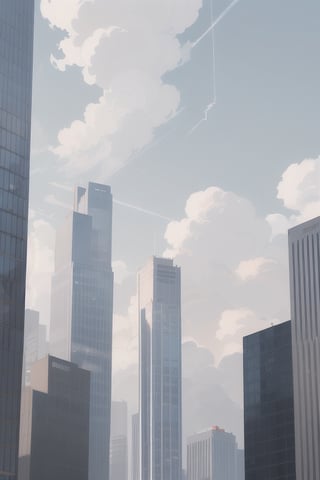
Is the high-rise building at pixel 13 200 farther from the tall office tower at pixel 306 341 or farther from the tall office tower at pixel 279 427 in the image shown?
the tall office tower at pixel 279 427

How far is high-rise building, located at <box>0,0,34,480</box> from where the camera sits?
15175 centimetres

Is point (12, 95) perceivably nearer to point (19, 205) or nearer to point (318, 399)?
point (19, 205)

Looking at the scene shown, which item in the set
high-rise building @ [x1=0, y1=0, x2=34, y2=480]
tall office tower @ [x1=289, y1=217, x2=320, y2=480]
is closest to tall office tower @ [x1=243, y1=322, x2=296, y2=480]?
tall office tower @ [x1=289, y1=217, x2=320, y2=480]

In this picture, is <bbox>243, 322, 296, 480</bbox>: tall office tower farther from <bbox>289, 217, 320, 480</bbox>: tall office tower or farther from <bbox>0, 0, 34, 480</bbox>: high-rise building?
<bbox>0, 0, 34, 480</bbox>: high-rise building

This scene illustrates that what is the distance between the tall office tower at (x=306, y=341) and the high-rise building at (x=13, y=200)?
56237 mm

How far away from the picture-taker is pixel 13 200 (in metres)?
161

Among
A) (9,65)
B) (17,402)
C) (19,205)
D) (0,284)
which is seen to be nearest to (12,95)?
(9,65)

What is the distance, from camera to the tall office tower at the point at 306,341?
184 metres

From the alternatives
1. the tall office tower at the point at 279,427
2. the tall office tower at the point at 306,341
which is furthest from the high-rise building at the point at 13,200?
the tall office tower at the point at 279,427

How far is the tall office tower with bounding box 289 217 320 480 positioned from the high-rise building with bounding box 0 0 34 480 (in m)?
56.2

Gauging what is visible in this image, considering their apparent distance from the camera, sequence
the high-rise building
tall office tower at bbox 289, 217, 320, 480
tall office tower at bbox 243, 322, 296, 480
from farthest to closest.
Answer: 1. tall office tower at bbox 243, 322, 296, 480
2. tall office tower at bbox 289, 217, 320, 480
3. the high-rise building

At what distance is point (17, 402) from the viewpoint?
154 meters

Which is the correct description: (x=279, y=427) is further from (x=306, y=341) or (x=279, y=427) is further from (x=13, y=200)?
(x=13, y=200)

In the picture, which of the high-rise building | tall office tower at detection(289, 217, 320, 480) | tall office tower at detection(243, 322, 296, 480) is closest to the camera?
the high-rise building
